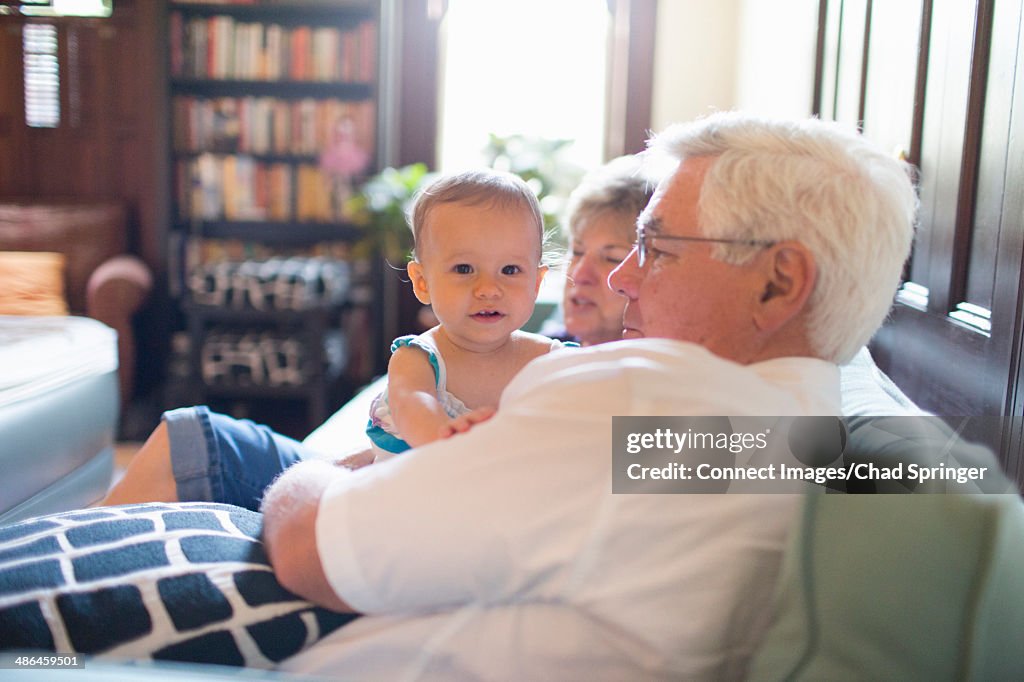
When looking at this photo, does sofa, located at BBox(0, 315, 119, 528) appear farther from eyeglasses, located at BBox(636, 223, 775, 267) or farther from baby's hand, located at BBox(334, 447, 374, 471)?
eyeglasses, located at BBox(636, 223, 775, 267)

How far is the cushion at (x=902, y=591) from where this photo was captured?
76 cm

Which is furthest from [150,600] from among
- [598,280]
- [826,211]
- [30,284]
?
[30,284]

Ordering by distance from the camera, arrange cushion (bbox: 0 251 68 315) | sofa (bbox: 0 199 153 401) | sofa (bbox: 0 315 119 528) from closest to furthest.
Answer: sofa (bbox: 0 315 119 528), cushion (bbox: 0 251 68 315), sofa (bbox: 0 199 153 401)

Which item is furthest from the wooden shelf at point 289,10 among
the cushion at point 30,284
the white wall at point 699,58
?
the white wall at point 699,58

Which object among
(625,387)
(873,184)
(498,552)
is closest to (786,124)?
(873,184)

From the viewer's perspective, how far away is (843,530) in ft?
2.67

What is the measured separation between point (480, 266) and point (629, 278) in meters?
0.23

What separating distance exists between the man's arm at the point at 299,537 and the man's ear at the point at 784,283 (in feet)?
1.85

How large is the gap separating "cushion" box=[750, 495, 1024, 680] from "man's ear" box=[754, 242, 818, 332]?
270 mm

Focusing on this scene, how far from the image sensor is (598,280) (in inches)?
76.6

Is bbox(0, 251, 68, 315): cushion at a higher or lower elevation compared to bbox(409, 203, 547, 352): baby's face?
lower

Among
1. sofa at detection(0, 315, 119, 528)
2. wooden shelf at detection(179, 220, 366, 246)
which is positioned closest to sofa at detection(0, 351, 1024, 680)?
sofa at detection(0, 315, 119, 528)

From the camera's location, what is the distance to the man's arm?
98 cm

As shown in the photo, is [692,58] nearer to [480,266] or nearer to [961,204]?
[961,204]
